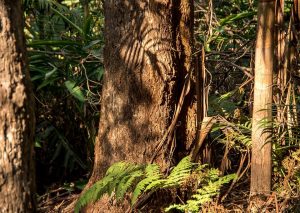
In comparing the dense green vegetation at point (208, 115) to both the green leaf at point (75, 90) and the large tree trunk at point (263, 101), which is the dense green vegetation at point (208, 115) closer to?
Answer: the green leaf at point (75, 90)

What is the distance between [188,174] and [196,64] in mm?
926

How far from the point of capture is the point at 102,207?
4.46m

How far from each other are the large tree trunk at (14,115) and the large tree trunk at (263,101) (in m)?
1.55

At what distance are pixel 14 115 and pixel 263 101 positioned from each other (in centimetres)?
168

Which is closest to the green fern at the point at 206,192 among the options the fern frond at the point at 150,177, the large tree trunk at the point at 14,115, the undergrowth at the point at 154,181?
the undergrowth at the point at 154,181

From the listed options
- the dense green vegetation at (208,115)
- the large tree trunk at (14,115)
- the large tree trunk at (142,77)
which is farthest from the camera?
the large tree trunk at (142,77)

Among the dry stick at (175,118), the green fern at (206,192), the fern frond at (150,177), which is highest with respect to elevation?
the dry stick at (175,118)

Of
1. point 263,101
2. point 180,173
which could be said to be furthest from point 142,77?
point 263,101

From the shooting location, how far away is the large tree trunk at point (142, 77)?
14.4 ft

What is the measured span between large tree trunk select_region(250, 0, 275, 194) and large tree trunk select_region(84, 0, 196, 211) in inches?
27.1

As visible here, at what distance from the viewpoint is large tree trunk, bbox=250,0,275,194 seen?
3967mm

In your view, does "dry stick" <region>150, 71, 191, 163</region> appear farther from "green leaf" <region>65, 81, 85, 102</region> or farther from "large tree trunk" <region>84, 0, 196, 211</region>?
"green leaf" <region>65, 81, 85, 102</region>

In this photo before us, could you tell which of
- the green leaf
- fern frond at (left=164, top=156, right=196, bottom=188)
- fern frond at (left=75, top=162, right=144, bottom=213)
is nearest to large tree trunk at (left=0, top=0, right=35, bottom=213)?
fern frond at (left=75, top=162, right=144, bottom=213)

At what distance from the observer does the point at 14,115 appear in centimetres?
339
